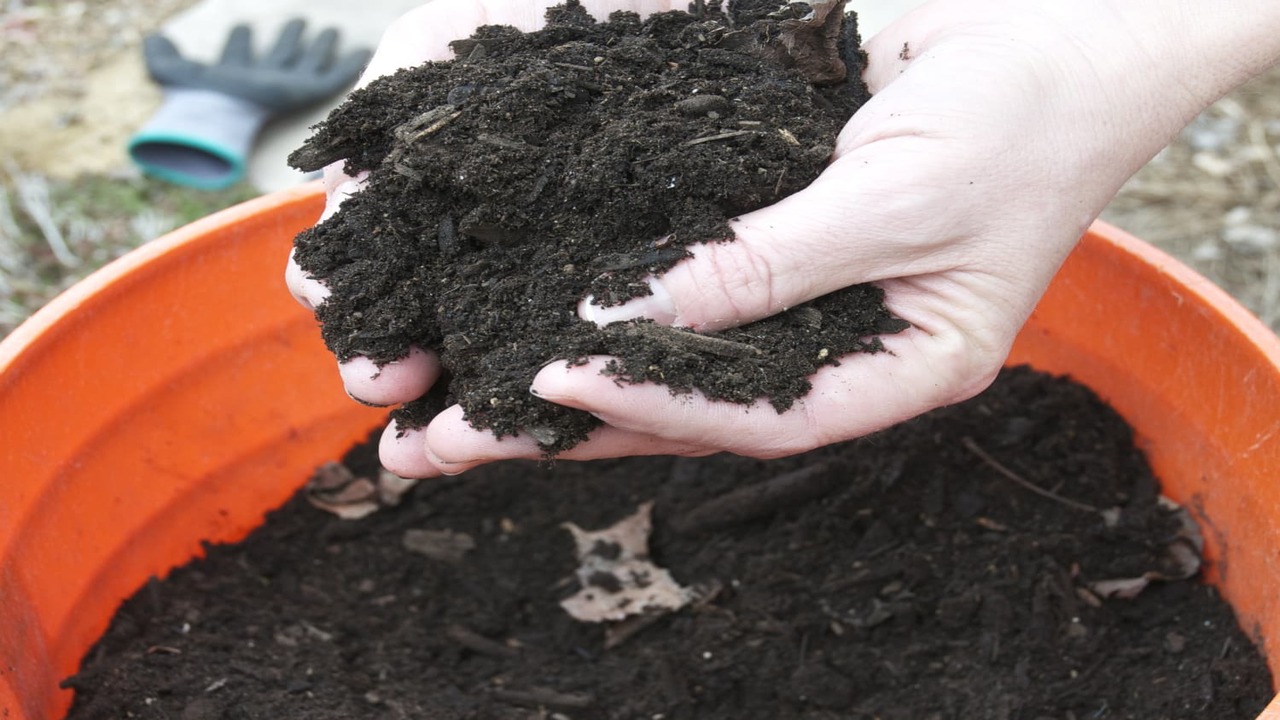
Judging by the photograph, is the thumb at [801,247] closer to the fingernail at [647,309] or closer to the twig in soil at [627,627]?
the fingernail at [647,309]

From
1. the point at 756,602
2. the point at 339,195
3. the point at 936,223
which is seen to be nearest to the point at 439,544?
the point at 756,602

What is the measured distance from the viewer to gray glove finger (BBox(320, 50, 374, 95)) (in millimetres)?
3984

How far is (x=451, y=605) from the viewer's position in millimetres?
1875

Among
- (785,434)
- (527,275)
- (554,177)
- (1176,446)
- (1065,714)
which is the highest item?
(554,177)

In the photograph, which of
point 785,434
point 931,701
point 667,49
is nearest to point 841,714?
point 931,701

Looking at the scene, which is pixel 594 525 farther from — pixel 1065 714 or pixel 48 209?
pixel 48 209

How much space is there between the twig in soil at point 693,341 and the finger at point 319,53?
323 cm

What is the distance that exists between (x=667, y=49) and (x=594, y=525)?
934 mm

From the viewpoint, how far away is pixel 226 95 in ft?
12.6

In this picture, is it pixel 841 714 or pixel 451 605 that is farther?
pixel 451 605

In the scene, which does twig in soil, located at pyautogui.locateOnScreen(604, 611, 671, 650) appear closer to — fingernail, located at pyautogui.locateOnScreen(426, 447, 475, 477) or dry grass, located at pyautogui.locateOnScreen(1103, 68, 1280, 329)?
fingernail, located at pyautogui.locateOnScreen(426, 447, 475, 477)

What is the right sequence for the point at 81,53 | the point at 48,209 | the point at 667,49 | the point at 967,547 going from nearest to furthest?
the point at 667,49, the point at 967,547, the point at 48,209, the point at 81,53

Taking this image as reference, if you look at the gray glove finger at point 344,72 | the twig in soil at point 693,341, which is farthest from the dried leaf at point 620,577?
the gray glove finger at point 344,72

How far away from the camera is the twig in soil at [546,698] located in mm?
1655
